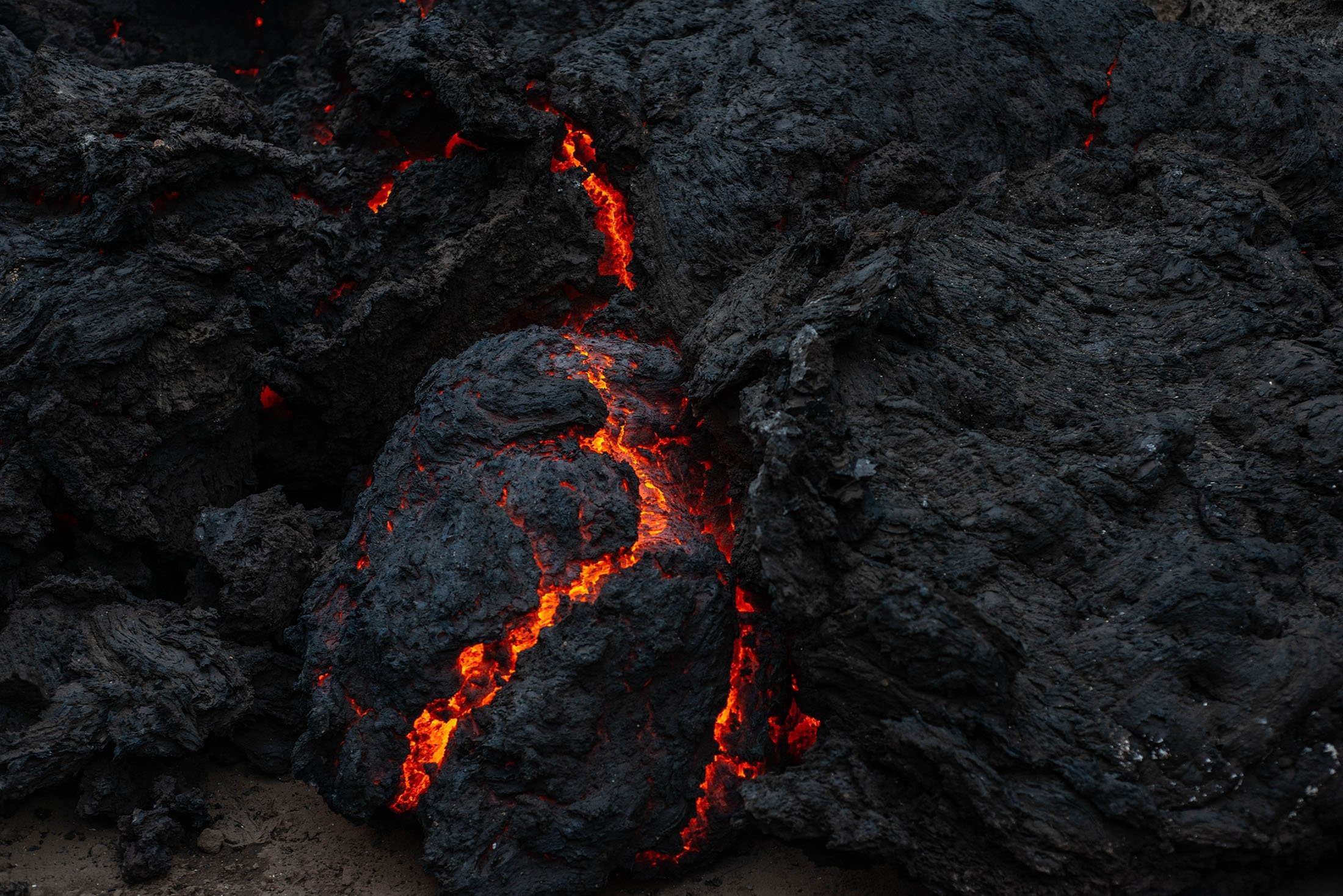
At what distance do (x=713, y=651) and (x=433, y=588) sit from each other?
1284mm

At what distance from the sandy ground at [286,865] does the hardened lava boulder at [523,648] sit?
0.28m

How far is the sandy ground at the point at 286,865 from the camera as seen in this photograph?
14.5ft

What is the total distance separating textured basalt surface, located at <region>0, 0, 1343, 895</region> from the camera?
3990mm

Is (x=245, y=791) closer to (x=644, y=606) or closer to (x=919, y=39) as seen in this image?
(x=644, y=606)

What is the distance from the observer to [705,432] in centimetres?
528

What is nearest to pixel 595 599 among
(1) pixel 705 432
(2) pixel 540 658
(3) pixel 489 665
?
(2) pixel 540 658

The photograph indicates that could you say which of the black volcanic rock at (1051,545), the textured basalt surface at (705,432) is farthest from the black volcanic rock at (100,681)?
the black volcanic rock at (1051,545)

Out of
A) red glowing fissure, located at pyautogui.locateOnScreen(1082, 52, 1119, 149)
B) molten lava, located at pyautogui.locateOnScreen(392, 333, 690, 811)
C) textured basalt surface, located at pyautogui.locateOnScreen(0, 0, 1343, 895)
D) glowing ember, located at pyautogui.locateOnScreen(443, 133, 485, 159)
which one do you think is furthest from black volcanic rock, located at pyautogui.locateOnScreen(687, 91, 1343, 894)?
glowing ember, located at pyautogui.locateOnScreen(443, 133, 485, 159)

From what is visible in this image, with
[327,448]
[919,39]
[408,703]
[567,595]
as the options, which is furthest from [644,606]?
[919,39]

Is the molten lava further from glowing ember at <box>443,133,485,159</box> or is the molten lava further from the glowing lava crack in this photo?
glowing ember at <box>443,133,485,159</box>

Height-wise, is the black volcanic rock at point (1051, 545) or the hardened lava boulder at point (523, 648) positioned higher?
the black volcanic rock at point (1051, 545)

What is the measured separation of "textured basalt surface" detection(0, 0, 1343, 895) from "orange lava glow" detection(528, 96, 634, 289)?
0.03 metres

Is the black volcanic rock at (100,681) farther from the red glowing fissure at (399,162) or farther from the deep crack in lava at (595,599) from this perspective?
the red glowing fissure at (399,162)

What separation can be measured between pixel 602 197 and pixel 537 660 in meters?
3.28
